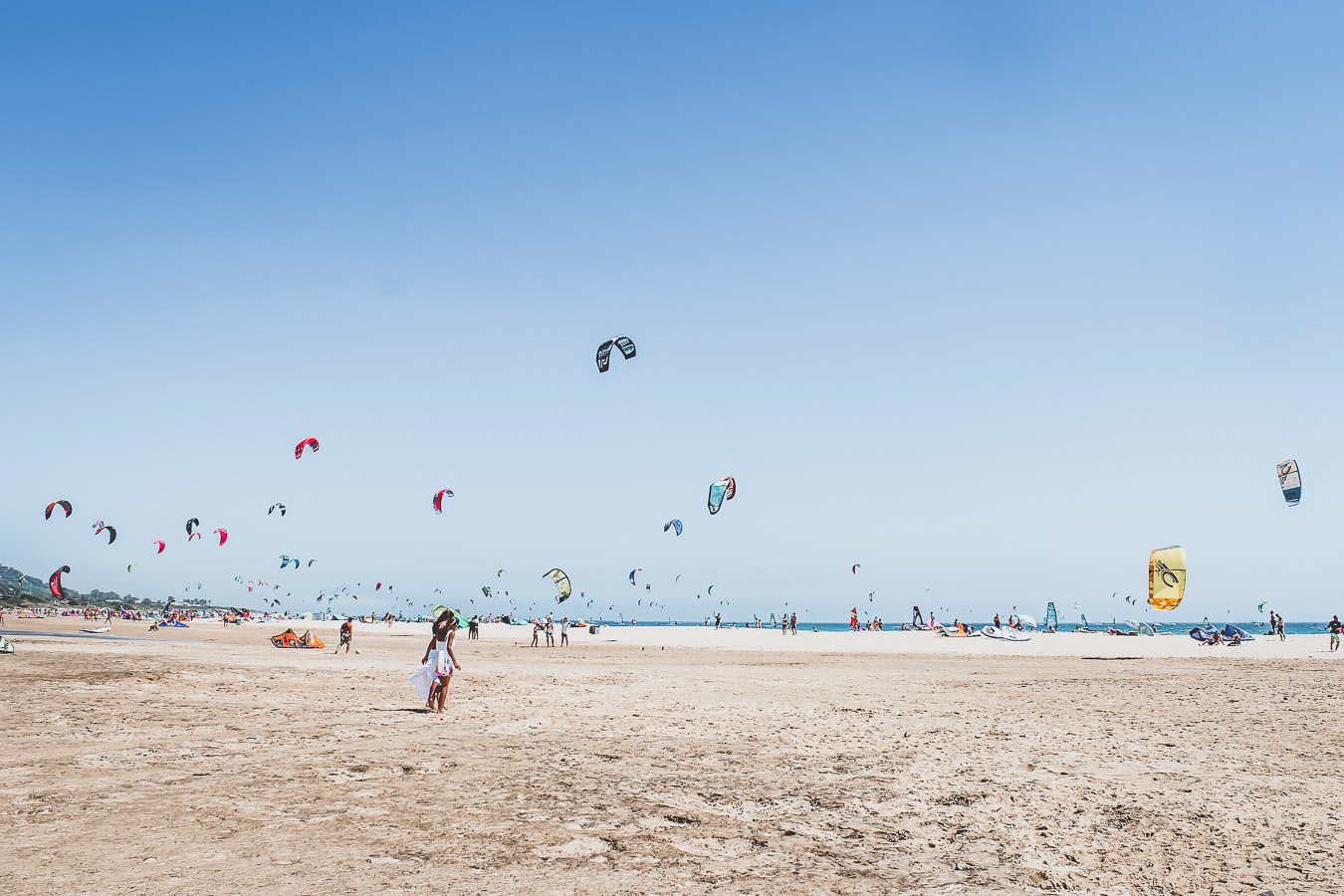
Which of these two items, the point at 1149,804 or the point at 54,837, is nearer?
the point at 54,837

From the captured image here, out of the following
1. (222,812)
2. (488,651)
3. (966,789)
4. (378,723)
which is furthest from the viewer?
(488,651)

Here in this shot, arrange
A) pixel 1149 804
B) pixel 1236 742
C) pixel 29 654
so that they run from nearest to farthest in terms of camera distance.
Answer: pixel 1149 804 → pixel 1236 742 → pixel 29 654

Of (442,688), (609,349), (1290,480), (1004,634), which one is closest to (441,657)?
(442,688)

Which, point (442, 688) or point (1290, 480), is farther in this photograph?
point (1290, 480)

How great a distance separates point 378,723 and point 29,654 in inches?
716

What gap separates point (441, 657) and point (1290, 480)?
2534 centimetres

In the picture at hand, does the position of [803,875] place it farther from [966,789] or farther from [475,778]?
[475,778]

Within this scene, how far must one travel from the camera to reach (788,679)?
62.4 ft

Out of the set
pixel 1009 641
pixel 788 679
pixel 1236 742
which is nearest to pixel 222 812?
pixel 1236 742

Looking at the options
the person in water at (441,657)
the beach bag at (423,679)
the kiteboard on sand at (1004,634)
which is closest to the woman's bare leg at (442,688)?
the person in water at (441,657)

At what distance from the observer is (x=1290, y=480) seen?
23.3 m

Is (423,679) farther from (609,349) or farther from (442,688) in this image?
(609,349)

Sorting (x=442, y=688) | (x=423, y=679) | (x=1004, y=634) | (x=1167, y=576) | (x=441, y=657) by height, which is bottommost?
(x=1004, y=634)

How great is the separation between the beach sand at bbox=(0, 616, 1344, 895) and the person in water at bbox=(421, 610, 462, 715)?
453mm
